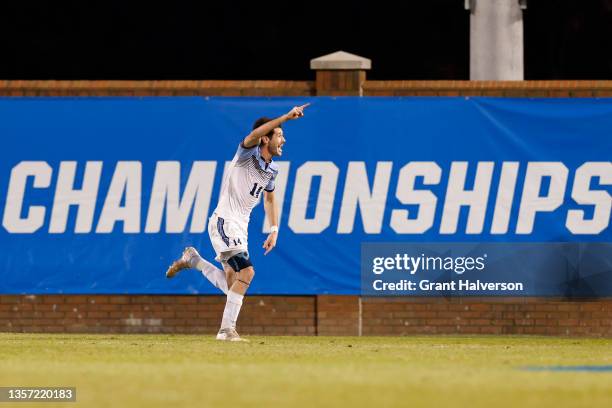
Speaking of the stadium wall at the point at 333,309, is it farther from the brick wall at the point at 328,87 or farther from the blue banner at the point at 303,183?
the blue banner at the point at 303,183

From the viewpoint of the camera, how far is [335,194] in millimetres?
18406

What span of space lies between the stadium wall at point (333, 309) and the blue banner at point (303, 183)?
5.5 inches

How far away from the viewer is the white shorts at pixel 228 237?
51.9ft

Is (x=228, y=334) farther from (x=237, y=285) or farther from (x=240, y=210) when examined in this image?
(x=240, y=210)

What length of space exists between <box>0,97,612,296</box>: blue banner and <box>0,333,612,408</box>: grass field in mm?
1520

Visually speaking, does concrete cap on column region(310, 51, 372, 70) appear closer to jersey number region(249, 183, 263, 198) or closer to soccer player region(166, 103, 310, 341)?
soccer player region(166, 103, 310, 341)

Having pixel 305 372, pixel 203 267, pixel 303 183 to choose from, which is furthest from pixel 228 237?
pixel 305 372

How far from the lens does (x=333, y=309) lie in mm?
18500

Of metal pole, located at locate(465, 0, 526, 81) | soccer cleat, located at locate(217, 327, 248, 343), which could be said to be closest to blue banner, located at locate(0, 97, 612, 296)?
metal pole, located at locate(465, 0, 526, 81)

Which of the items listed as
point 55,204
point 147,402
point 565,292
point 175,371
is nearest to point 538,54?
point 565,292

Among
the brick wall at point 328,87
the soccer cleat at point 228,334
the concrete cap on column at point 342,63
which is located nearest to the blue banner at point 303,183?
the brick wall at point 328,87

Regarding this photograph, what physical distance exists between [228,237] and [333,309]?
2986mm

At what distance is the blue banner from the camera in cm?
1831

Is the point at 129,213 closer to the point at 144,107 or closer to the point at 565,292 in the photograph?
the point at 144,107
